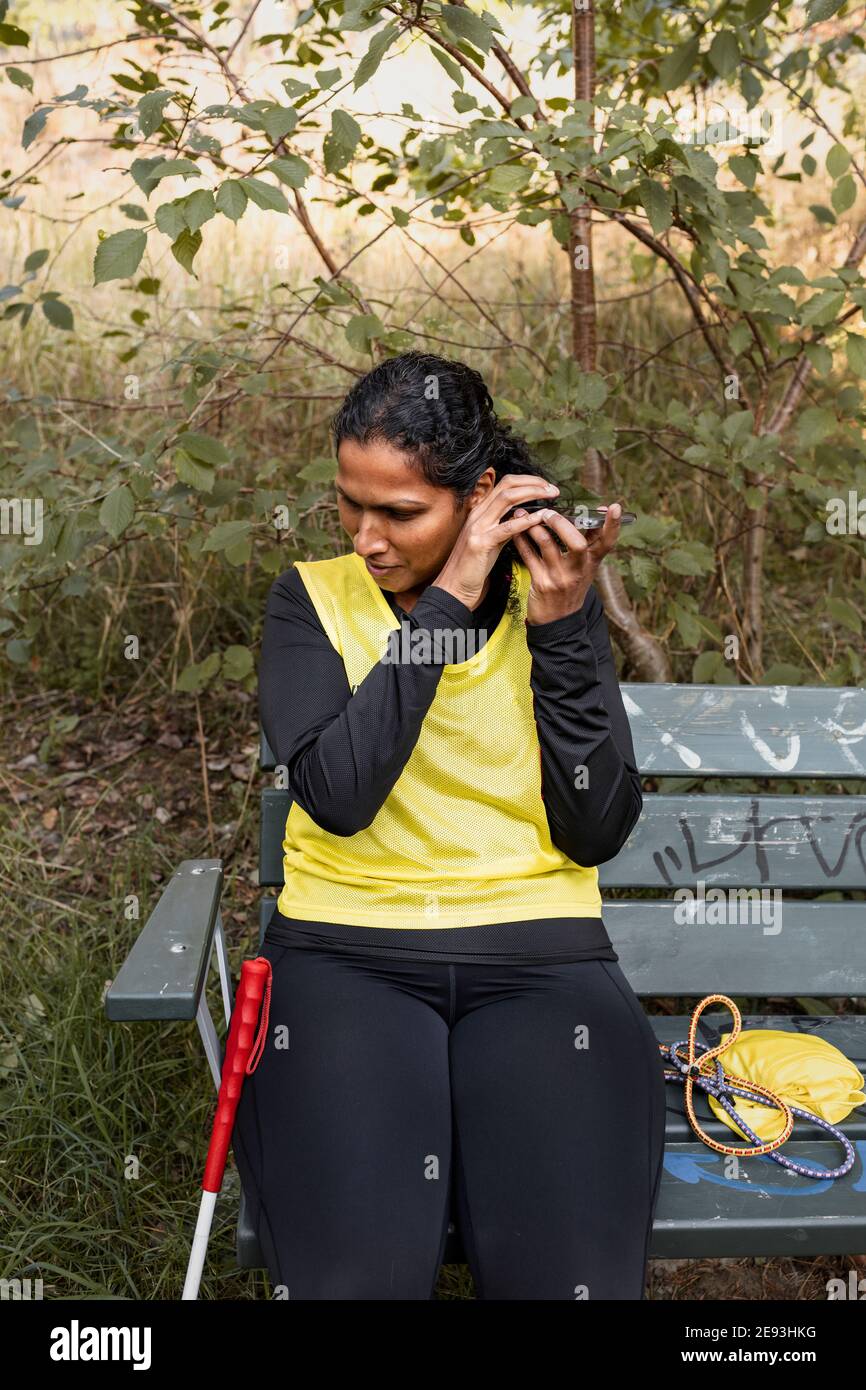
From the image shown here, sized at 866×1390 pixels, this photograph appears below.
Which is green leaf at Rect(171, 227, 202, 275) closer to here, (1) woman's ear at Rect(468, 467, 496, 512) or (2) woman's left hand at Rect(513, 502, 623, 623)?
(1) woman's ear at Rect(468, 467, 496, 512)

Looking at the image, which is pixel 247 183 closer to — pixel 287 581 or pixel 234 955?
pixel 287 581

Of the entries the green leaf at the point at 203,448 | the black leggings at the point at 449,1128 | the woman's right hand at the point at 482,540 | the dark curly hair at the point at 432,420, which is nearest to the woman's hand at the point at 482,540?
the woman's right hand at the point at 482,540

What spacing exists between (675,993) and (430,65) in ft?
12.2

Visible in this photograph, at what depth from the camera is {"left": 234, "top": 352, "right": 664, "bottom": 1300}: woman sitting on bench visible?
1.74 m

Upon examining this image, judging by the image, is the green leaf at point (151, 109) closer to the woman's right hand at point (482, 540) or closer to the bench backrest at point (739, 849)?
the woman's right hand at point (482, 540)

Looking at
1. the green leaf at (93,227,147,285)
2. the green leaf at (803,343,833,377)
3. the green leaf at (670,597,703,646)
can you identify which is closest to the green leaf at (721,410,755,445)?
the green leaf at (803,343,833,377)

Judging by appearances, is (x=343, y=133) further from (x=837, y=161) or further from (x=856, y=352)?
(x=856, y=352)

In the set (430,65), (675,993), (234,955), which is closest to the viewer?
(675,993)

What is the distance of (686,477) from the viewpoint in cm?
412

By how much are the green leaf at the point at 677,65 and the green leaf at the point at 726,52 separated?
9 centimetres

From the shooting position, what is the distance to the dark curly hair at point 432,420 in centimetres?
209

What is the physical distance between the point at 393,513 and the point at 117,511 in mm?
827

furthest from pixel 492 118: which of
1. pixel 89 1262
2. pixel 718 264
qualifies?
pixel 89 1262

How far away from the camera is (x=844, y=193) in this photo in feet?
9.05
